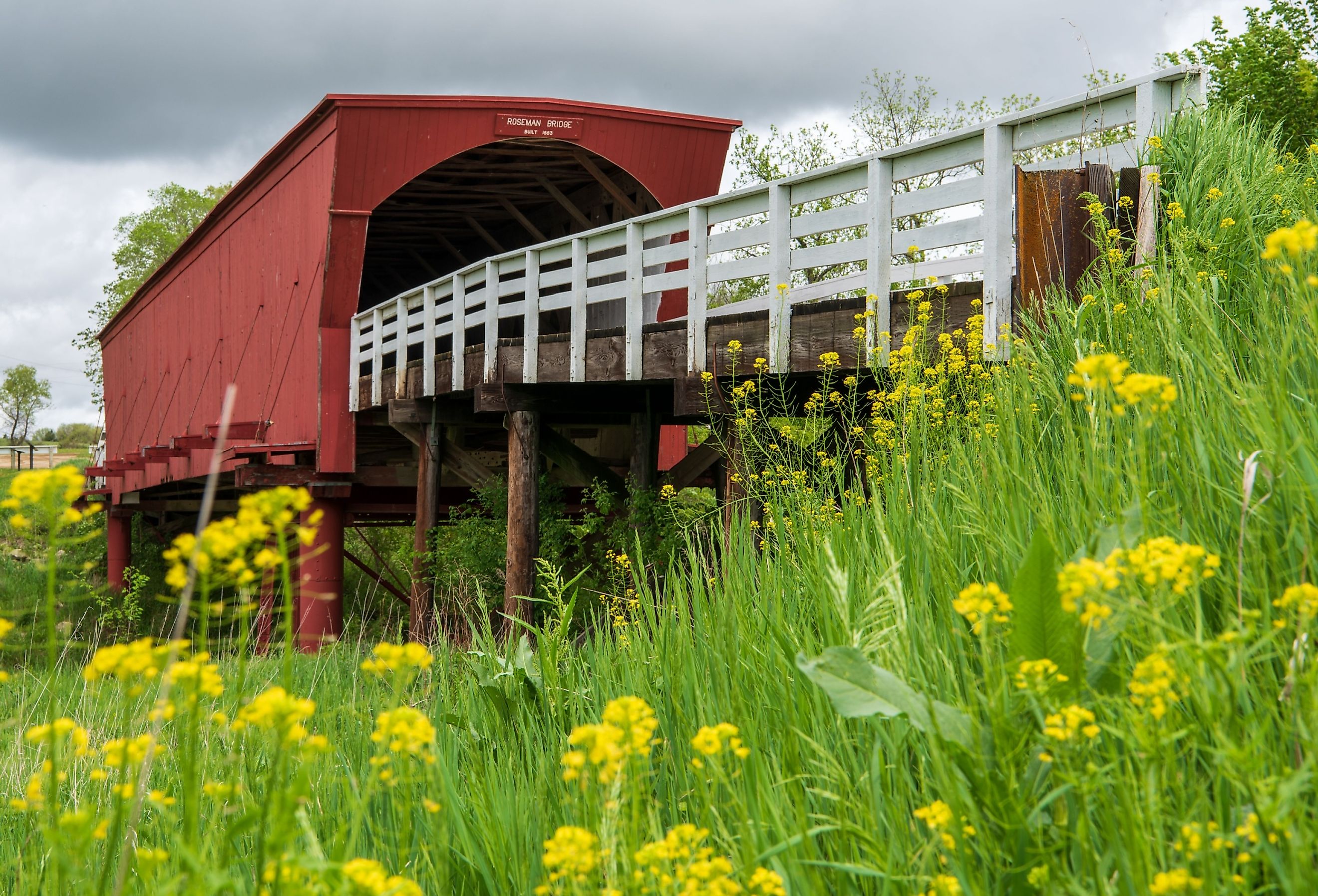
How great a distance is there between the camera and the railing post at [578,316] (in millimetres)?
8492

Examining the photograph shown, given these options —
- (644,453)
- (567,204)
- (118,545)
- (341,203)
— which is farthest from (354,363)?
(118,545)

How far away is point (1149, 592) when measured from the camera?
1.42 m

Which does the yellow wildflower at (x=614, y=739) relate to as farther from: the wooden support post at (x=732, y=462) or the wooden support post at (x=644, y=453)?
the wooden support post at (x=644, y=453)

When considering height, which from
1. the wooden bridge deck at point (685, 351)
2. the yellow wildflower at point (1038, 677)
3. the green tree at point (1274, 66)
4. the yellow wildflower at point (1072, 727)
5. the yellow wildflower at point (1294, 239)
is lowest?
the yellow wildflower at point (1072, 727)

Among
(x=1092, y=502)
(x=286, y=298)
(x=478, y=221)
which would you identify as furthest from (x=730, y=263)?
(x=478, y=221)

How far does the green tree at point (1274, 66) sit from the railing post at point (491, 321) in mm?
11908

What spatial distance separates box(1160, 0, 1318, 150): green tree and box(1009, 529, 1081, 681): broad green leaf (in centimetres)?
1663

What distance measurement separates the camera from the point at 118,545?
22.8m

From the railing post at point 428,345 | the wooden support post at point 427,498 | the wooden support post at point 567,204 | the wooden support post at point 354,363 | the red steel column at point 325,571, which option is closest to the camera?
the railing post at point 428,345

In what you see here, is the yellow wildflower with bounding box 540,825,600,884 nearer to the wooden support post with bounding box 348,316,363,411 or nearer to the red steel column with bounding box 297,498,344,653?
the red steel column with bounding box 297,498,344,653

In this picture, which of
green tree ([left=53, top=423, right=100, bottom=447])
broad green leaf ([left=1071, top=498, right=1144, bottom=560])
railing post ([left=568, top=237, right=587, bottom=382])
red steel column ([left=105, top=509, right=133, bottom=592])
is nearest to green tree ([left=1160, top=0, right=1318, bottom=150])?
railing post ([left=568, top=237, right=587, bottom=382])

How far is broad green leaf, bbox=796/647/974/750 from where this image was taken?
161 cm

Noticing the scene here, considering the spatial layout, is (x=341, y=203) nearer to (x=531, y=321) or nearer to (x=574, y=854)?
(x=531, y=321)

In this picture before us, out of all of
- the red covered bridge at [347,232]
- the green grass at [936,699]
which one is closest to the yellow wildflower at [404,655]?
the green grass at [936,699]
